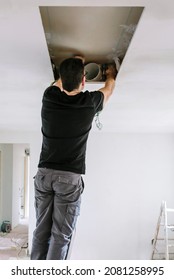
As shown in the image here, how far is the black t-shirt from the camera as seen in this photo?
62.9 inches

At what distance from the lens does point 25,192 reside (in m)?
10.7

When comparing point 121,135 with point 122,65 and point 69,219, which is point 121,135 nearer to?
point 122,65

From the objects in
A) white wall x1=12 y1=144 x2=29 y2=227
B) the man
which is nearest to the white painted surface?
the man

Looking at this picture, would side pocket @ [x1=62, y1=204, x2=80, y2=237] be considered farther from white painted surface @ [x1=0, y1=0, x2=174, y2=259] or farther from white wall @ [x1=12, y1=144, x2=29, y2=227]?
white wall @ [x1=12, y1=144, x2=29, y2=227]

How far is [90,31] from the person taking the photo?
6.16 ft

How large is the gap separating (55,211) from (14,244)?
576cm

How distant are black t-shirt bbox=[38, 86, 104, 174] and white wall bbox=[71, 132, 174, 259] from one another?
4235mm

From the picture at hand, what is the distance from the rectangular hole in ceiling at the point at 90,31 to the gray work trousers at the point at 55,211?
0.84 metres

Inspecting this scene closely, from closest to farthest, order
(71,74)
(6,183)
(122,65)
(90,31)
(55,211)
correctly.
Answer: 1. (55,211)
2. (71,74)
3. (90,31)
4. (122,65)
5. (6,183)

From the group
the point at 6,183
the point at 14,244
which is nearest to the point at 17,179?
the point at 6,183

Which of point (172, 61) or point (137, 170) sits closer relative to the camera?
point (172, 61)
